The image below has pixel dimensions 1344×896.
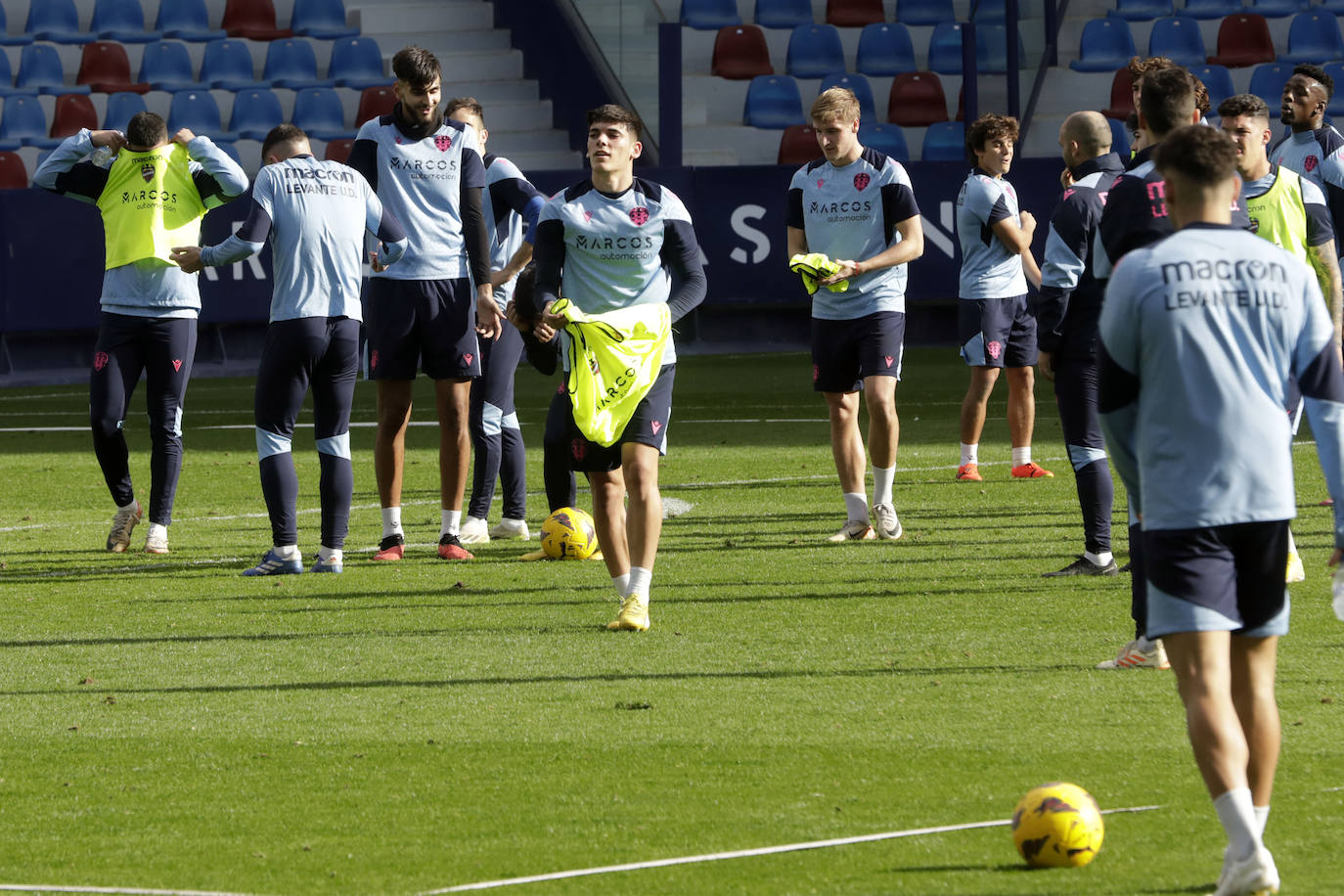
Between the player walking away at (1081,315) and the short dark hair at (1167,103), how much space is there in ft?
2.89

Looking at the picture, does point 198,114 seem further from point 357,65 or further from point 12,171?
point 12,171

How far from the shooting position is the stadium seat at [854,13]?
25.2 m

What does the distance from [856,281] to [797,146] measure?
13.9m

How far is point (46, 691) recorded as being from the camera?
20.5ft

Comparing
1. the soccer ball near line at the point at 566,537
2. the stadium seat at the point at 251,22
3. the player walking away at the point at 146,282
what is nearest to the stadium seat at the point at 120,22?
the stadium seat at the point at 251,22

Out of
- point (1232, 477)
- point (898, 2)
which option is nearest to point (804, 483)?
point (1232, 477)

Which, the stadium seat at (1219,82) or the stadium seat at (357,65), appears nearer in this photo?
the stadium seat at (1219,82)

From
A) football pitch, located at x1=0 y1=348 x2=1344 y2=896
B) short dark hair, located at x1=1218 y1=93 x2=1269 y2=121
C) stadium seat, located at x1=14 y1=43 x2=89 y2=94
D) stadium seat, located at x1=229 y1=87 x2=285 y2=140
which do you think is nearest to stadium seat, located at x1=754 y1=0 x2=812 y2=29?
stadium seat, located at x1=229 y1=87 x2=285 y2=140

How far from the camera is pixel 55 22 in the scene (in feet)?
87.8

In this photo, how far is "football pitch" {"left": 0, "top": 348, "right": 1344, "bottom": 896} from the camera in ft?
14.1

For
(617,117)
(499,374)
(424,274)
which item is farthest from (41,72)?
(617,117)

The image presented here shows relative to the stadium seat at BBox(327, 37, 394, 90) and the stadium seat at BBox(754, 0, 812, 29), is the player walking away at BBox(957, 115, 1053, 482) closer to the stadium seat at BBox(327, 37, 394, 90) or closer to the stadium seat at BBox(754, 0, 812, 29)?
the stadium seat at BBox(754, 0, 812, 29)

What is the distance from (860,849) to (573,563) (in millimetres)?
4656

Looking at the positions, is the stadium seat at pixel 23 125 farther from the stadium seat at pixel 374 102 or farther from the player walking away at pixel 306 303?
the player walking away at pixel 306 303
